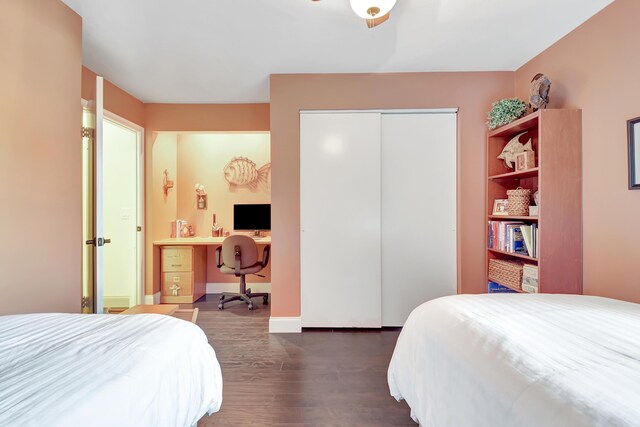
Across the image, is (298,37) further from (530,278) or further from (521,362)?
(530,278)

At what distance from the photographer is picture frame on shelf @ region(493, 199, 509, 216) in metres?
2.62

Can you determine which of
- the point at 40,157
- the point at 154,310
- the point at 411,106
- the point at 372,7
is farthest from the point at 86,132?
the point at 411,106

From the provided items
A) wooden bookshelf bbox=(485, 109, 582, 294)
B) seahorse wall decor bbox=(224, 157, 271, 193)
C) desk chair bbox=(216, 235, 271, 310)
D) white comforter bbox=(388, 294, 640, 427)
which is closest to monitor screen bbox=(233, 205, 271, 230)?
seahorse wall decor bbox=(224, 157, 271, 193)

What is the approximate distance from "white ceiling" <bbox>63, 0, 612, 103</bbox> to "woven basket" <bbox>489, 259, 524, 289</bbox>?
1812 mm

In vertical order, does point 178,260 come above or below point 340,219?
below

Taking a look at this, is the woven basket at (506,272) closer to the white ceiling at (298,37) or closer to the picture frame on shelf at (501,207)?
the picture frame on shelf at (501,207)

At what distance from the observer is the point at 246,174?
440 centimetres

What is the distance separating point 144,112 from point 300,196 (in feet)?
7.65

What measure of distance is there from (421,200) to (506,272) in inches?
37.4

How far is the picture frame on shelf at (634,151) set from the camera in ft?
5.77

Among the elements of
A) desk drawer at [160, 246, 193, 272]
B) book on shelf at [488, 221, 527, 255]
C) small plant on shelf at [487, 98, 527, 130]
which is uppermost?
small plant on shelf at [487, 98, 527, 130]

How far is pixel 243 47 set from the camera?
238 centimetres

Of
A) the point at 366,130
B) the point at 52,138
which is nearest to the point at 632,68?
the point at 366,130

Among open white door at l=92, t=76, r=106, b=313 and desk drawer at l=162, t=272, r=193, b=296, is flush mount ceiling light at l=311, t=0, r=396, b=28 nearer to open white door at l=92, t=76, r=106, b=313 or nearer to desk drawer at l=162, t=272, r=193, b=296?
open white door at l=92, t=76, r=106, b=313
